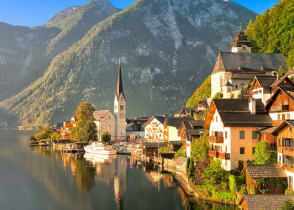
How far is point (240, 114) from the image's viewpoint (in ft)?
159

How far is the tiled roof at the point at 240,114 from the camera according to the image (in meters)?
47.0

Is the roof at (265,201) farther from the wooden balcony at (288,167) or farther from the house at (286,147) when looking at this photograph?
the house at (286,147)

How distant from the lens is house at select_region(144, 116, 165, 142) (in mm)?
110975

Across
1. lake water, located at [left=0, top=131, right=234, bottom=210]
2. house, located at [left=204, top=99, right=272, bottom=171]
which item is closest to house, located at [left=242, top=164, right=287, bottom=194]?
lake water, located at [left=0, top=131, right=234, bottom=210]

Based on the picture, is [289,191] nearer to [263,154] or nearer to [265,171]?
[265,171]

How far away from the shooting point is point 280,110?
44.3m

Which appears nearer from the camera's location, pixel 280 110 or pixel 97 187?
pixel 280 110

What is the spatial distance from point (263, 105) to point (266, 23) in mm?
80930

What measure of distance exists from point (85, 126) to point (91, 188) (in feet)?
228

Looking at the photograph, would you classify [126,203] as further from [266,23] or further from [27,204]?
[266,23]

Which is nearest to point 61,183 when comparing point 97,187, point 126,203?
point 97,187

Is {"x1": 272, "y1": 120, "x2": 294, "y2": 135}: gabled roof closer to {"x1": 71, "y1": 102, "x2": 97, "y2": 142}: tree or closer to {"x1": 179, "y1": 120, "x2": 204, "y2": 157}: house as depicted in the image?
{"x1": 179, "y1": 120, "x2": 204, "y2": 157}: house

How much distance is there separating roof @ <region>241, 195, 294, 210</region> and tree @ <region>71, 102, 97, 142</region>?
10058 centimetres

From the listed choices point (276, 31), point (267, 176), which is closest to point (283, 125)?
point (267, 176)
